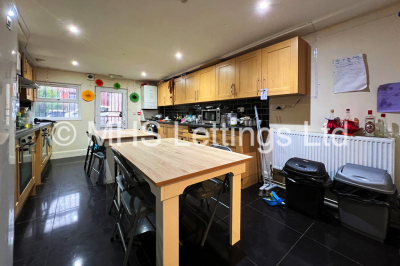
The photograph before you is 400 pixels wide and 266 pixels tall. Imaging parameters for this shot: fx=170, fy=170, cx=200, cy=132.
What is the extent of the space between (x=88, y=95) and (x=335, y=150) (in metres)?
5.45

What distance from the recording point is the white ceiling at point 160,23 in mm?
1798

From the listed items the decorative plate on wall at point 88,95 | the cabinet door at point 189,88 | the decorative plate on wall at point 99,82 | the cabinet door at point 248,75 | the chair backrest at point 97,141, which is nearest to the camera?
the cabinet door at point 248,75

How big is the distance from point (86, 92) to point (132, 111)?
1.28 meters

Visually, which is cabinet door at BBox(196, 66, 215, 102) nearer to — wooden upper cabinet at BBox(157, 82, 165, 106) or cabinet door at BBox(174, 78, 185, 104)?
cabinet door at BBox(174, 78, 185, 104)

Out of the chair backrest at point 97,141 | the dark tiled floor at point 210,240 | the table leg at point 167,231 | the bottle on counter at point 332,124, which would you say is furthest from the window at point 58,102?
the bottle on counter at point 332,124

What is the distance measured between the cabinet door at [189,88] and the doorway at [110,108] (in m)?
2.13

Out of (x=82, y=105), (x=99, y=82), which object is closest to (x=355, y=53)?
(x=99, y=82)

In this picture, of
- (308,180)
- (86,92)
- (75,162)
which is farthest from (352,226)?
(86,92)

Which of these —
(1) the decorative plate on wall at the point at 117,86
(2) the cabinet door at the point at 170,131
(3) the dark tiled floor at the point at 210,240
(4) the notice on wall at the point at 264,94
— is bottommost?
(3) the dark tiled floor at the point at 210,240

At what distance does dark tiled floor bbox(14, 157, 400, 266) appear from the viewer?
1.30 meters

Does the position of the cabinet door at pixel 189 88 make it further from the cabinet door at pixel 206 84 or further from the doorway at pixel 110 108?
the doorway at pixel 110 108

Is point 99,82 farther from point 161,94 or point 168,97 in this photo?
point 168,97

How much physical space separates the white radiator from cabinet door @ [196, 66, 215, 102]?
1521mm

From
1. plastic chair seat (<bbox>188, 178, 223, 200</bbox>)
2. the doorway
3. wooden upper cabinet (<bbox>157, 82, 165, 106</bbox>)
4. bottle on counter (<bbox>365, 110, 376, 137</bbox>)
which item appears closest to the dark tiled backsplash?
wooden upper cabinet (<bbox>157, 82, 165, 106</bbox>)
